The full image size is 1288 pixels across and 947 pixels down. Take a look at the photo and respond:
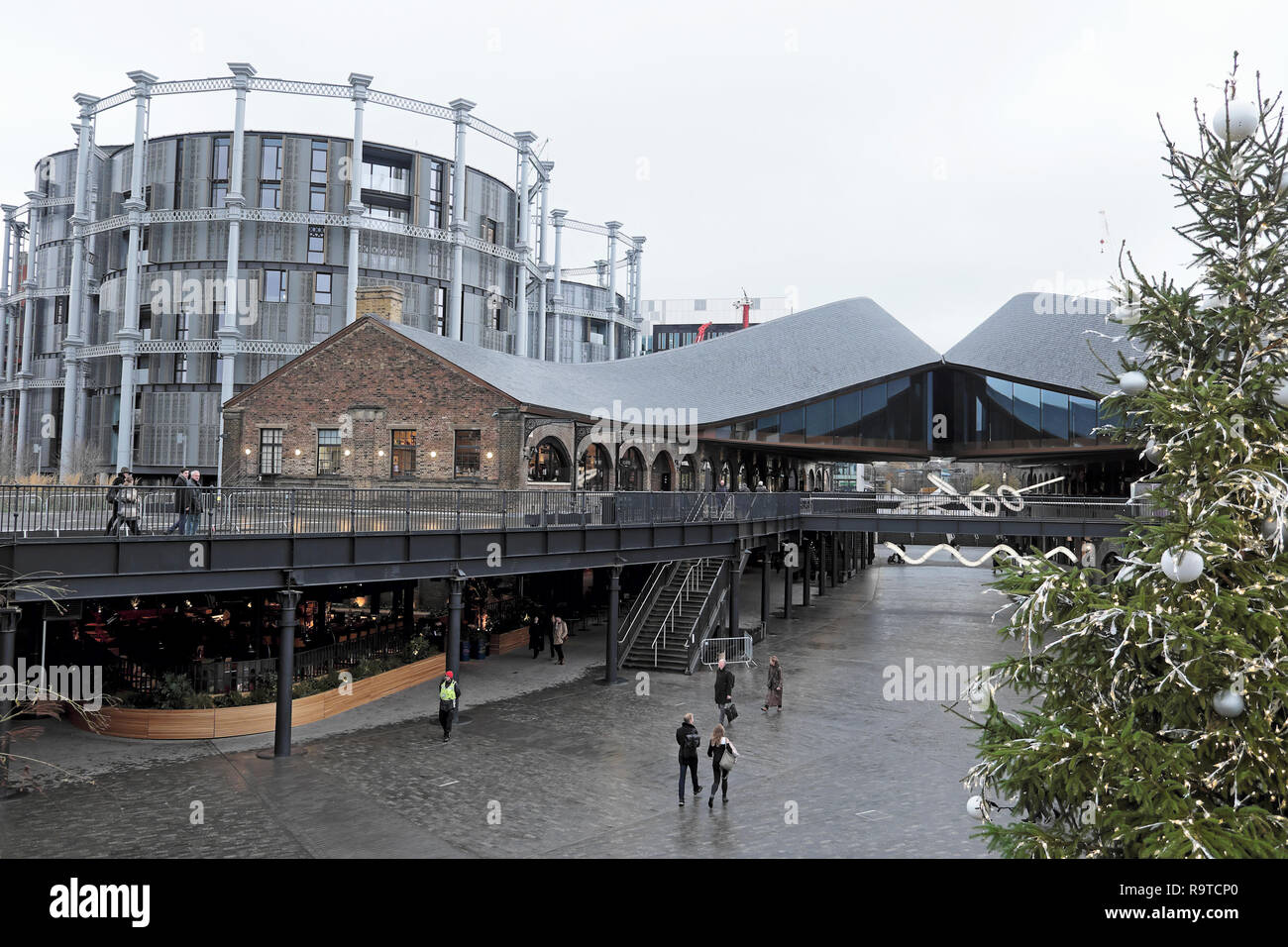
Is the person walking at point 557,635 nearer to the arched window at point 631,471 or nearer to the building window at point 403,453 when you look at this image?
the building window at point 403,453

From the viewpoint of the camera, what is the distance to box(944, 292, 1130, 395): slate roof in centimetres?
4294

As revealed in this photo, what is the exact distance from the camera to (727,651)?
86.1ft

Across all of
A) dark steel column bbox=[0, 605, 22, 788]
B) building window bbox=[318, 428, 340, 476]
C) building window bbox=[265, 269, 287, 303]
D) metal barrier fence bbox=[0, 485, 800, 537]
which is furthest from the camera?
building window bbox=[265, 269, 287, 303]

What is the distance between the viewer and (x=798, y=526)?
3466 centimetres

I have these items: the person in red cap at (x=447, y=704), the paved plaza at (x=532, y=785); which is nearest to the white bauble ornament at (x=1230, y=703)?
the paved plaza at (x=532, y=785)

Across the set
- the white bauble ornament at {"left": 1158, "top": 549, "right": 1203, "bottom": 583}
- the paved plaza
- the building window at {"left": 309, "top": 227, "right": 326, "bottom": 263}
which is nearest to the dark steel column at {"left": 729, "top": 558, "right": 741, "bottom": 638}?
the paved plaza

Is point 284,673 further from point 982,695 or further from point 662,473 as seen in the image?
point 662,473

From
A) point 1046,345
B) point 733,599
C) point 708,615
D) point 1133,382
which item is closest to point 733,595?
point 733,599

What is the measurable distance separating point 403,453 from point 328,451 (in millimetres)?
3109

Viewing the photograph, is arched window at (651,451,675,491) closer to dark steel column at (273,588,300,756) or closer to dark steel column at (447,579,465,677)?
dark steel column at (447,579,465,677)

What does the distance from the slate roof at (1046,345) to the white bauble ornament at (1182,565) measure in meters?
37.8

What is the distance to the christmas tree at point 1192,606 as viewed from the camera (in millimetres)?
5754

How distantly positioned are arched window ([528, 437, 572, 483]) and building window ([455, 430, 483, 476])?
178 centimetres

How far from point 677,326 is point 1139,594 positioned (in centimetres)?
11181
